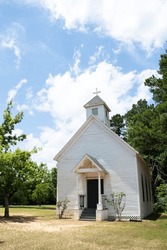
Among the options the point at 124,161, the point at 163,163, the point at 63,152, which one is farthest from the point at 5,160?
the point at 163,163

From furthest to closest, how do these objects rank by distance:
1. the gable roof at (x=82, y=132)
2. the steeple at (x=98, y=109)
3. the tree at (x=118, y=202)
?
the steeple at (x=98, y=109) → the gable roof at (x=82, y=132) → the tree at (x=118, y=202)

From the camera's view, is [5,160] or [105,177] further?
[105,177]

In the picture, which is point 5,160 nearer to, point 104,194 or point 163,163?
point 104,194

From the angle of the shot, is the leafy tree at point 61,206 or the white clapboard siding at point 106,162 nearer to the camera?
the white clapboard siding at point 106,162

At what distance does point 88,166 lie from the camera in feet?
68.5

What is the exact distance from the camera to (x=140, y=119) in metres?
24.7

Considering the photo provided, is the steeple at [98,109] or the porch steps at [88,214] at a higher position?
the steeple at [98,109]

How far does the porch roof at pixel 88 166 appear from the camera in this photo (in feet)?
64.6

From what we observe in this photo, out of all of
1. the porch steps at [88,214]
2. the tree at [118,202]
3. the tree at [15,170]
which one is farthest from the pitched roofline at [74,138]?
the tree at [118,202]

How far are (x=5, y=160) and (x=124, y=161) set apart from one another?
866cm

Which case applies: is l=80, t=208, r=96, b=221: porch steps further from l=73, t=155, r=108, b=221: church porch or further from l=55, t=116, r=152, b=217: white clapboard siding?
l=55, t=116, r=152, b=217: white clapboard siding

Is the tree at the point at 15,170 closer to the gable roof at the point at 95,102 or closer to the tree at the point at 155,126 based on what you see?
the gable roof at the point at 95,102

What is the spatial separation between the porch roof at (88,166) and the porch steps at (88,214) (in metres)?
2.89

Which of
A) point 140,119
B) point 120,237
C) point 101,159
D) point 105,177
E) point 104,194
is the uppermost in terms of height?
point 140,119
